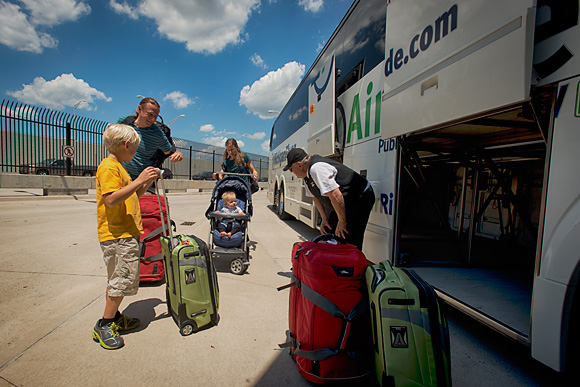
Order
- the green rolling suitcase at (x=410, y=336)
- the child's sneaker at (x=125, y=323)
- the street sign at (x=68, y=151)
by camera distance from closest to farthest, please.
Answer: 1. the green rolling suitcase at (x=410, y=336)
2. the child's sneaker at (x=125, y=323)
3. the street sign at (x=68, y=151)

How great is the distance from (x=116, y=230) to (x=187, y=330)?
0.95 metres

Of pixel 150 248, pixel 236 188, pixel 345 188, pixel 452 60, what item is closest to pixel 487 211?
pixel 345 188

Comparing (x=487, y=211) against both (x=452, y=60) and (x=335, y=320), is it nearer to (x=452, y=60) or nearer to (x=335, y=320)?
(x=452, y=60)

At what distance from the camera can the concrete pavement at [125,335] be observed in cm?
179

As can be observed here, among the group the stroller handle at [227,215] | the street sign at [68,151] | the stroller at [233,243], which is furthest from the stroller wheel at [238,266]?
the street sign at [68,151]

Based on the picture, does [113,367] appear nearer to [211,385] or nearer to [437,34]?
[211,385]

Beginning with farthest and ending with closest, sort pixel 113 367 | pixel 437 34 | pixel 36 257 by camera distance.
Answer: pixel 36 257
pixel 437 34
pixel 113 367

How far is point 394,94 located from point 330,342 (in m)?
2.33

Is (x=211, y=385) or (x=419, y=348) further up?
(x=419, y=348)

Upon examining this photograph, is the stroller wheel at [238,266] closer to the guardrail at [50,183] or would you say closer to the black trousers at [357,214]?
the black trousers at [357,214]

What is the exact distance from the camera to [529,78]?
154cm

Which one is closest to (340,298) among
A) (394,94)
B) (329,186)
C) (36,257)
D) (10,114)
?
(329,186)

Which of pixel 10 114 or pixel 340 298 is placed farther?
pixel 10 114

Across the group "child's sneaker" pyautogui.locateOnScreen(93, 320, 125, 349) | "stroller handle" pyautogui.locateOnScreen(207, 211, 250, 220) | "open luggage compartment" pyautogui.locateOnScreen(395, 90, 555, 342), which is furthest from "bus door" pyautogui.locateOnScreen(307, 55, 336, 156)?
"child's sneaker" pyautogui.locateOnScreen(93, 320, 125, 349)
